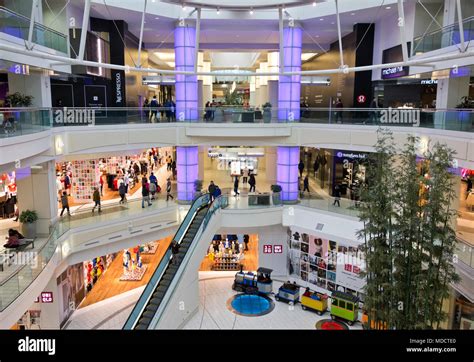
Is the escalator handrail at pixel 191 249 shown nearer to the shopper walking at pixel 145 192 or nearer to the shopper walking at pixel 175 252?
the shopper walking at pixel 175 252

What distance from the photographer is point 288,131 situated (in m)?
19.4

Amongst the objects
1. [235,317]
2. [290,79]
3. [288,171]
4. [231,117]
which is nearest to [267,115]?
[231,117]

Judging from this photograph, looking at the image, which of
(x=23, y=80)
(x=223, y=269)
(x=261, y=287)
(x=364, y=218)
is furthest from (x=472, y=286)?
(x=23, y=80)

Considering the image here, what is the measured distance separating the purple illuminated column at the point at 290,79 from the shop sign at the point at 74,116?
351 inches

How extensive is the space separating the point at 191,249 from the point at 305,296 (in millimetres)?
5562

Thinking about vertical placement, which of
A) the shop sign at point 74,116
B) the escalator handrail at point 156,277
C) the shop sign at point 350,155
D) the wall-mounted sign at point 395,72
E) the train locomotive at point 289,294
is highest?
the wall-mounted sign at point 395,72

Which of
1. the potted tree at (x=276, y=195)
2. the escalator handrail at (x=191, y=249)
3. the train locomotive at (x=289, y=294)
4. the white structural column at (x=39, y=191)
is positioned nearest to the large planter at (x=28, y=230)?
the white structural column at (x=39, y=191)

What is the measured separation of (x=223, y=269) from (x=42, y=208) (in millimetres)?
10226

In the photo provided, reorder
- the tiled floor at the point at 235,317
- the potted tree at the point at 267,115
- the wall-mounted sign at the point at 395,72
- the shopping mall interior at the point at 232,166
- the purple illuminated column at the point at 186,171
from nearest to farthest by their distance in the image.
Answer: the shopping mall interior at the point at 232,166, the tiled floor at the point at 235,317, the wall-mounted sign at the point at 395,72, the potted tree at the point at 267,115, the purple illuminated column at the point at 186,171

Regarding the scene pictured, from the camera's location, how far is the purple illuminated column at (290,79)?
1970 cm

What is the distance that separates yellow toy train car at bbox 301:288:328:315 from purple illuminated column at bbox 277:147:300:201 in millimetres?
5394

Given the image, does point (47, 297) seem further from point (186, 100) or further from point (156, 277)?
point (186, 100)

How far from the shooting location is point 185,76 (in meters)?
19.8

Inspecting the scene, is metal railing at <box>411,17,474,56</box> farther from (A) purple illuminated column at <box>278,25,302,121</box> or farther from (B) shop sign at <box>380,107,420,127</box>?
(A) purple illuminated column at <box>278,25,302,121</box>
